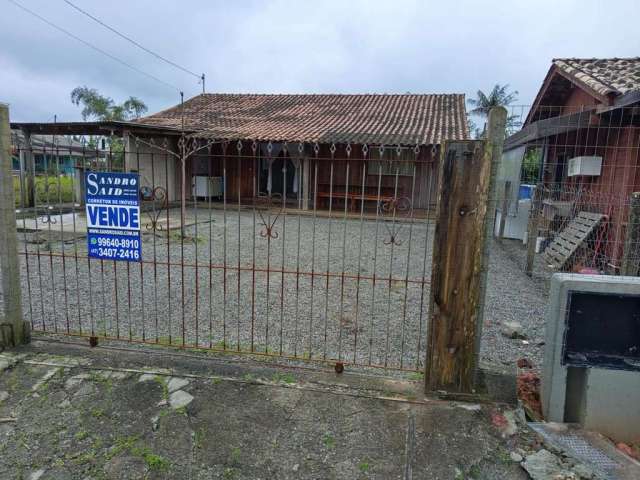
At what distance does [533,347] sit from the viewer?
13.2ft

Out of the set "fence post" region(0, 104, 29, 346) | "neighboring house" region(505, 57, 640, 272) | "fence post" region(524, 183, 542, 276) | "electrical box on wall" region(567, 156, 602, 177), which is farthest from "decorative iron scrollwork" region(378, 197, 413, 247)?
"electrical box on wall" region(567, 156, 602, 177)

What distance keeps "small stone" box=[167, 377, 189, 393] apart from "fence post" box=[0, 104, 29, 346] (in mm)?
Result: 1384

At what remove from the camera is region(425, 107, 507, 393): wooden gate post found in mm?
2549

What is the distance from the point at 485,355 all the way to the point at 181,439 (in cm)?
261

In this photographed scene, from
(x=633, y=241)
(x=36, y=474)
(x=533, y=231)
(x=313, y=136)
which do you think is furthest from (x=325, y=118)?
(x=36, y=474)

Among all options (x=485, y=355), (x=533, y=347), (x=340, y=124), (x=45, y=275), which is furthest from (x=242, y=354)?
(x=340, y=124)

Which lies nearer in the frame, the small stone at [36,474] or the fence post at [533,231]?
the small stone at [36,474]

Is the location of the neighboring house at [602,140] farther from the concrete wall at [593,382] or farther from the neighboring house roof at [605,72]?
the concrete wall at [593,382]

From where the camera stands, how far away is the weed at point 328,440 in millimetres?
2400

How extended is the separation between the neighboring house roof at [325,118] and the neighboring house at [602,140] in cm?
442

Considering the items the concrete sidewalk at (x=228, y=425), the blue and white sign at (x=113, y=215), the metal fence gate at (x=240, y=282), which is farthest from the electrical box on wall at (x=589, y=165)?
the blue and white sign at (x=113, y=215)

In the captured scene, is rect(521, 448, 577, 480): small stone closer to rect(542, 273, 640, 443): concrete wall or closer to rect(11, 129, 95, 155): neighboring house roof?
rect(542, 273, 640, 443): concrete wall

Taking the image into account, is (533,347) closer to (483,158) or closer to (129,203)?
(483,158)

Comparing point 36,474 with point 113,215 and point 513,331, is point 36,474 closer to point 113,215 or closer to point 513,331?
point 113,215
